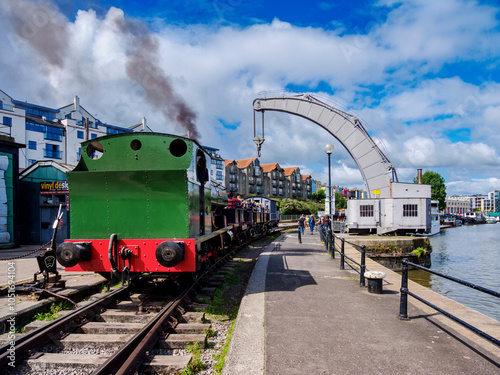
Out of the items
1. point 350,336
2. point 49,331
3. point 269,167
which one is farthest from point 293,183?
point 49,331

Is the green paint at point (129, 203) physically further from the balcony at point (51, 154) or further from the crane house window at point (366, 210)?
the balcony at point (51, 154)

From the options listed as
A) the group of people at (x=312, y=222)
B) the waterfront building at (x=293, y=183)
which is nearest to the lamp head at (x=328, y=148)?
the group of people at (x=312, y=222)

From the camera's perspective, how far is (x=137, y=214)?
5793mm

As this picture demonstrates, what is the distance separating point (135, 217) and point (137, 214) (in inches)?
2.5

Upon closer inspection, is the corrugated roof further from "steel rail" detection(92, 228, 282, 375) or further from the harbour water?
"steel rail" detection(92, 228, 282, 375)

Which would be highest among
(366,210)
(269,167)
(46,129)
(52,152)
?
(46,129)

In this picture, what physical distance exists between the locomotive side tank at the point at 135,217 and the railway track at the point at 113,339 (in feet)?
2.29

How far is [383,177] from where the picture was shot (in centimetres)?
1820

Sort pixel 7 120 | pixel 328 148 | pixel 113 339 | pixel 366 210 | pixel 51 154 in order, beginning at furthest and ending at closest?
pixel 51 154, pixel 7 120, pixel 366 210, pixel 328 148, pixel 113 339

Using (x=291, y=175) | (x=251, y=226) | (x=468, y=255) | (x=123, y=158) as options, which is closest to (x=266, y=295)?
(x=123, y=158)

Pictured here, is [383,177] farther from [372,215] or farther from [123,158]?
[123,158]

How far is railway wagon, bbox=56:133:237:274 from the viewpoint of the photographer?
18.2ft

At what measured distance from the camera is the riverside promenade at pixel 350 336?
11.4 feet

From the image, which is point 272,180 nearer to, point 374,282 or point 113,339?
point 374,282
